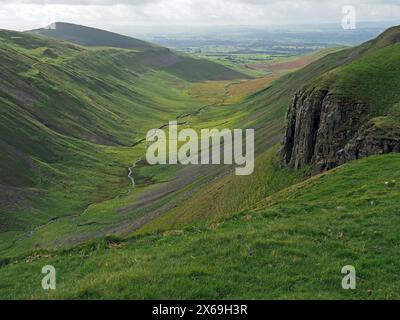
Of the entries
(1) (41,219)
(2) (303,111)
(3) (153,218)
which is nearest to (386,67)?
(2) (303,111)

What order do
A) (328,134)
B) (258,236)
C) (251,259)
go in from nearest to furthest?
(251,259)
(258,236)
(328,134)

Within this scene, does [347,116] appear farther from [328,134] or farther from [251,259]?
[251,259]

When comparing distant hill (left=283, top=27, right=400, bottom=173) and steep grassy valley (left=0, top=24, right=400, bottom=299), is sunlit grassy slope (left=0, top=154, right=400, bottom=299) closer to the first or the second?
steep grassy valley (left=0, top=24, right=400, bottom=299)

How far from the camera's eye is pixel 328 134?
216 feet

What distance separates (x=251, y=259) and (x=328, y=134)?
47.4 metres

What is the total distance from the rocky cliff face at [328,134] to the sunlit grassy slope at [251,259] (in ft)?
69.1

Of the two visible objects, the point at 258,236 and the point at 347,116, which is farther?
the point at 347,116

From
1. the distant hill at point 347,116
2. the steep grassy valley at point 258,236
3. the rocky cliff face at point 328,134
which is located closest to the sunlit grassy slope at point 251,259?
the steep grassy valley at point 258,236

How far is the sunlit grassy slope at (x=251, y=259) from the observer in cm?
1852

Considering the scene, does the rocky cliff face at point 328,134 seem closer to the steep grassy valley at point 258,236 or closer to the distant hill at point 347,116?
the distant hill at point 347,116

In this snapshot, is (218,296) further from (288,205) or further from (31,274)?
(288,205)

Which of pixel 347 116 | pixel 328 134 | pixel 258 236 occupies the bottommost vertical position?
pixel 328 134

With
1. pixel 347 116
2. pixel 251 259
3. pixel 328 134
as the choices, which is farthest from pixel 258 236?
pixel 328 134

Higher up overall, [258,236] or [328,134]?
[258,236]
